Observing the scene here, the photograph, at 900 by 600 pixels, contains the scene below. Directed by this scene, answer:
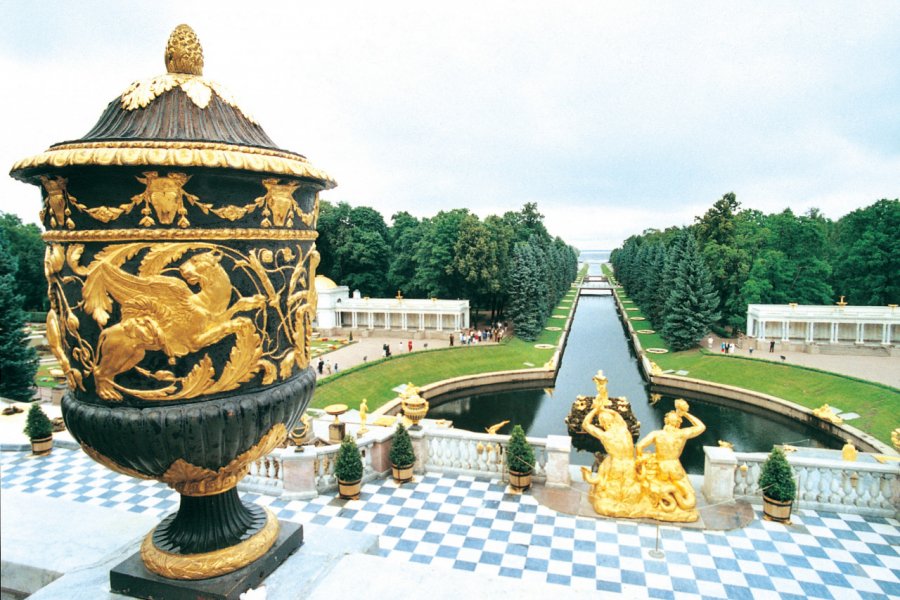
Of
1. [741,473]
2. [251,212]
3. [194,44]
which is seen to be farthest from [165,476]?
[741,473]

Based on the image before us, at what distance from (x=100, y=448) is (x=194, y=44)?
2984mm

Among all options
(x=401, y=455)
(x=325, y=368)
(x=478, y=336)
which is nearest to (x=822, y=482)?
(x=401, y=455)

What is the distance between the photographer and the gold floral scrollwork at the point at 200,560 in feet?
14.2

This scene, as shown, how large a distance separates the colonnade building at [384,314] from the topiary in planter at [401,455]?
33.7 m

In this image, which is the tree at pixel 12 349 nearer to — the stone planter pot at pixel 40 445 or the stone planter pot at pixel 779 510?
the stone planter pot at pixel 40 445

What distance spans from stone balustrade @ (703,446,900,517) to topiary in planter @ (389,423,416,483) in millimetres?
5292

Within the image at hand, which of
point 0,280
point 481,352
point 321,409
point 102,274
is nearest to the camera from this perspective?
point 102,274

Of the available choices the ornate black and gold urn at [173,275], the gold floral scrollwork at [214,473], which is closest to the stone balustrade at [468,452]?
the gold floral scrollwork at [214,473]

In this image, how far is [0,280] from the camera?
880 inches

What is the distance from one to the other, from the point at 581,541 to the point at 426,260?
133 feet

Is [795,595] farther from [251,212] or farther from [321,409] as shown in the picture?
[321,409]

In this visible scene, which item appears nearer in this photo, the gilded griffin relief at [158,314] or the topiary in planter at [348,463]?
the gilded griffin relief at [158,314]

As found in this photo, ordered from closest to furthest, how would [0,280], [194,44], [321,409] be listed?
[194,44] → [0,280] → [321,409]

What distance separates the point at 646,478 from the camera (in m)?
Result: 9.51
